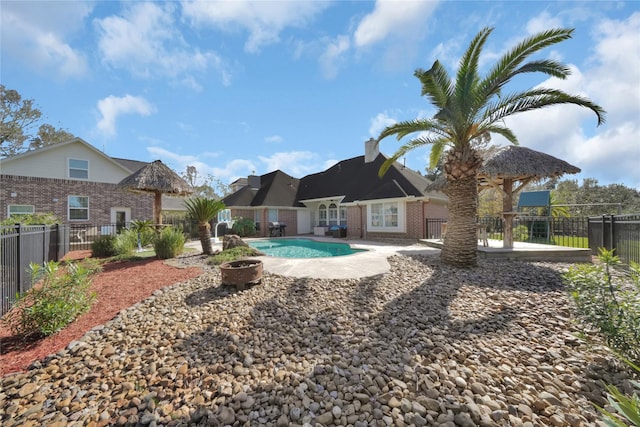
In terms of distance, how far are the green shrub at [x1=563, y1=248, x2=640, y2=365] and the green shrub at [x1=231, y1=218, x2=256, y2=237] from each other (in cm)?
1945

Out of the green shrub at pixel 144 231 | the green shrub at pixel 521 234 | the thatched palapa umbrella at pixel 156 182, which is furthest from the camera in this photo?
the green shrub at pixel 521 234

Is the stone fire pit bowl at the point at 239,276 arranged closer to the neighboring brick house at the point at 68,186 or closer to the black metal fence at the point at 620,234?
the black metal fence at the point at 620,234

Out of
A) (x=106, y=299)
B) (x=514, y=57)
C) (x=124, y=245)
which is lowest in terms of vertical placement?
(x=106, y=299)

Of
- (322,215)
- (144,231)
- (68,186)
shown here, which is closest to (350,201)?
(322,215)

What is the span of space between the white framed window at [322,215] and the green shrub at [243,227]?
6.15 metres

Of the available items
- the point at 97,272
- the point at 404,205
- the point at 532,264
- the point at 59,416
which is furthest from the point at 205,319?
the point at 404,205

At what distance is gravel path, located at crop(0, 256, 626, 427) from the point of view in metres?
2.30

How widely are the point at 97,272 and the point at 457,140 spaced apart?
11.4 meters

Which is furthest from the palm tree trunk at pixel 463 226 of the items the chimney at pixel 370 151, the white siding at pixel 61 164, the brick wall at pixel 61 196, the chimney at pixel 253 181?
the white siding at pixel 61 164

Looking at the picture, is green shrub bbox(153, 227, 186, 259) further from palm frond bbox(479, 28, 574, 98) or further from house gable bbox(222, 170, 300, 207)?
house gable bbox(222, 170, 300, 207)

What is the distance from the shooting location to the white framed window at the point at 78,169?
18.2 m

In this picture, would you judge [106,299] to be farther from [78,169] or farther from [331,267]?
[78,169]

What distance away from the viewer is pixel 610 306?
9.00 feet

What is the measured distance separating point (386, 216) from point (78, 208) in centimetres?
2295
